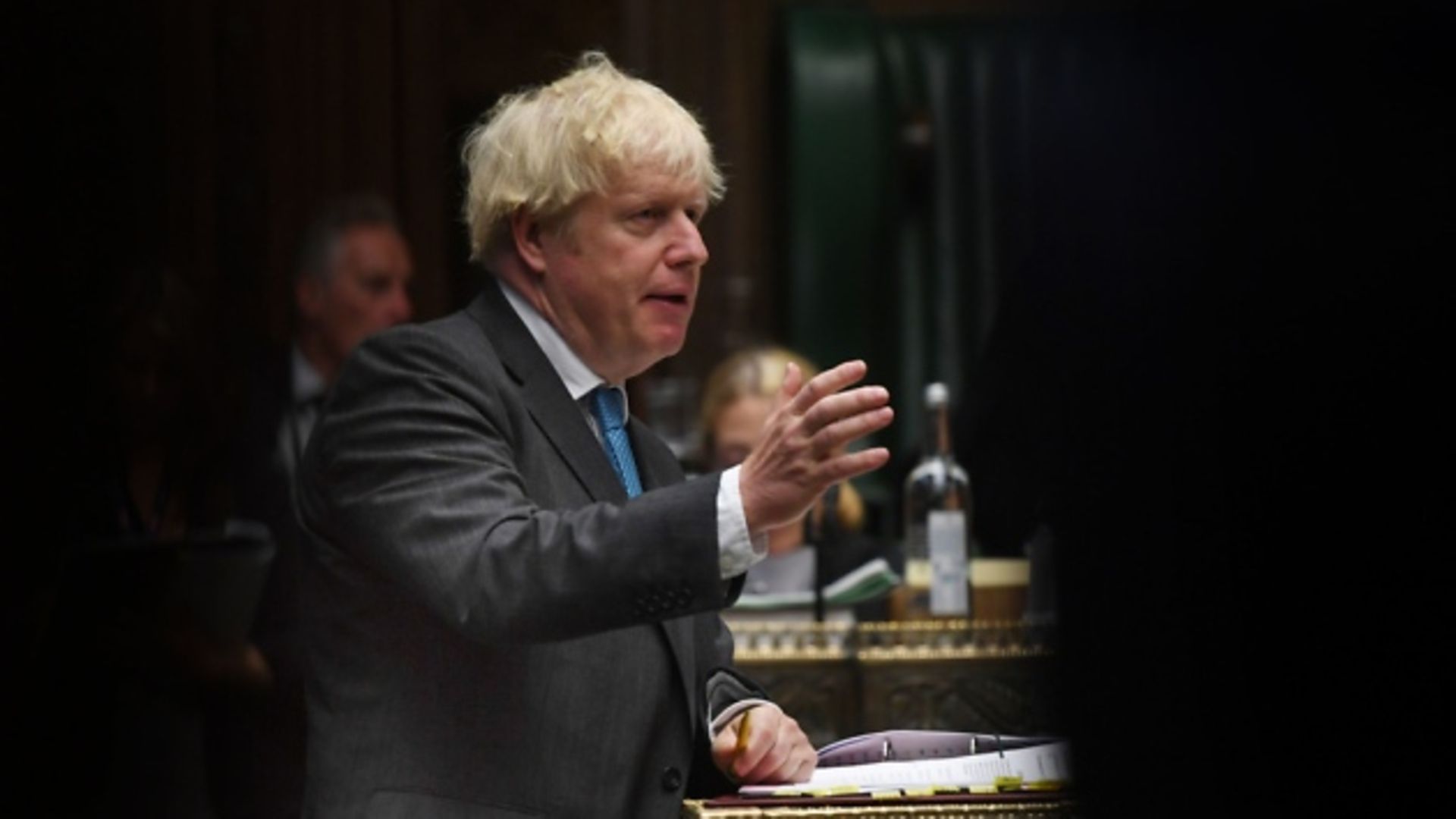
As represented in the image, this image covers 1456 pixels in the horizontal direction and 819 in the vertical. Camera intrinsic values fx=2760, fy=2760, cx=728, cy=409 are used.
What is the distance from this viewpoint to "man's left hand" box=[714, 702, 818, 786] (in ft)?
9.74

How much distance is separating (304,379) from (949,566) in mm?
1446

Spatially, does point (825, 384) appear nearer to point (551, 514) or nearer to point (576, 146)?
point (551, 514)

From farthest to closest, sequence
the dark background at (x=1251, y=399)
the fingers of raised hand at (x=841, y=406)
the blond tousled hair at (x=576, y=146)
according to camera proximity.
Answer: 1. the blond tousled hair at (x=576, y=146)
2. the fingers of raised hand at (x=841, y=406)
3. the dark background at (x=1251, y=399)

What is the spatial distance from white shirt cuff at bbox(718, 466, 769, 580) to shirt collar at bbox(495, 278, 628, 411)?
15.2 inches

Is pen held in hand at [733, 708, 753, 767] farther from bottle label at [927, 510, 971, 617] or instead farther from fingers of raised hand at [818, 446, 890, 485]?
bottle label at [927, 510, 971, 617]

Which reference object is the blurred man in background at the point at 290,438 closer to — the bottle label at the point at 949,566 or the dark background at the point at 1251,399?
the bottle label at the point at 949,566

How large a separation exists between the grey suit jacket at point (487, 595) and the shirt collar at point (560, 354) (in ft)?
0.06

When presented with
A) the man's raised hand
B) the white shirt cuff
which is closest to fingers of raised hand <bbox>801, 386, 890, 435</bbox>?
the man's raised hand

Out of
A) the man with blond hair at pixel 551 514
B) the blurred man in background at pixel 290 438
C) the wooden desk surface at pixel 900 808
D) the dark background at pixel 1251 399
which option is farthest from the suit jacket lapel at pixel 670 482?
the blurred man in background at pixel 290 438

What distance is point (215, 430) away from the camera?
534 centimetres

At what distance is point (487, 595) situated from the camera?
2.65 meters

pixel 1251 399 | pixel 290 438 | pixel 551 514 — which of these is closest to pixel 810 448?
pixel 551 514

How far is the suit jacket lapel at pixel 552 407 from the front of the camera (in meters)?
2.92

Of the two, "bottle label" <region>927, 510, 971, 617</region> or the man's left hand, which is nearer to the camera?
the man's left hand
